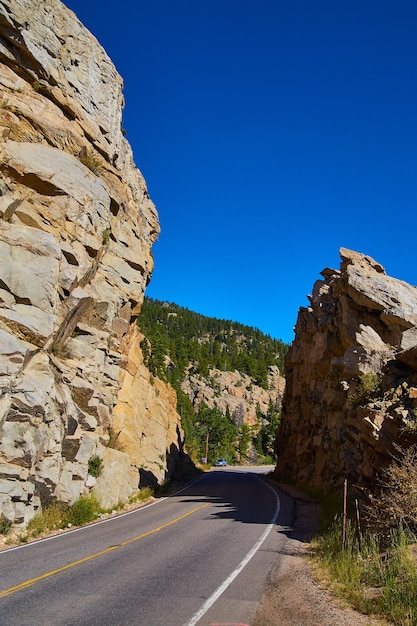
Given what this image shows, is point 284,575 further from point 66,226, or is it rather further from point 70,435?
point 66,226

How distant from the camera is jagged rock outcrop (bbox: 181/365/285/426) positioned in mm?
110750

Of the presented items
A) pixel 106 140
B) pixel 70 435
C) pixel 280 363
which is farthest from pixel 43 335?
pixel 280 363

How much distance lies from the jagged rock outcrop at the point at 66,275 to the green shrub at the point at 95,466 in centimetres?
40

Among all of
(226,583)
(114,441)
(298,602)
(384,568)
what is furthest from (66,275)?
(384,568)

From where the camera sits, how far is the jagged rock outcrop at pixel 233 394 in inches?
4360

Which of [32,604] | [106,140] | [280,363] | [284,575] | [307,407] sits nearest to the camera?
[32,604]

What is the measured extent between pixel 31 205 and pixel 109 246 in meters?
7.00

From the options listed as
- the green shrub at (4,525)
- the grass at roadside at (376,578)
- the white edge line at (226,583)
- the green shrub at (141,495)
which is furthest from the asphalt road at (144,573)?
the green shrub at (141,495)

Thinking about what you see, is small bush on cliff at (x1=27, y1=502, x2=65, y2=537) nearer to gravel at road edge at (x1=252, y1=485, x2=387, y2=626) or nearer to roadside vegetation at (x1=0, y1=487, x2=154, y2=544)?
roadside vegetation at (x1=0, y1=487, x2=154, y2=544)

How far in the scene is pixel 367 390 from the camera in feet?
64.7

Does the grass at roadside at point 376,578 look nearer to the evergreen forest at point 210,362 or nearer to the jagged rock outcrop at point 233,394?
the evergreen forest at point 210,362

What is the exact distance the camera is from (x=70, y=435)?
18.3 metres

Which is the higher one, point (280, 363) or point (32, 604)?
point (280, 363)

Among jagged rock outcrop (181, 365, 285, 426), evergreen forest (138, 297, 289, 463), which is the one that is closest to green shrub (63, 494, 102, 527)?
evergreen forest (138, 297, 289, 463)
